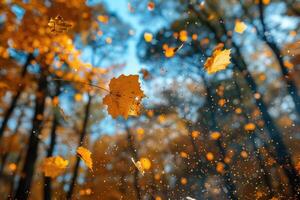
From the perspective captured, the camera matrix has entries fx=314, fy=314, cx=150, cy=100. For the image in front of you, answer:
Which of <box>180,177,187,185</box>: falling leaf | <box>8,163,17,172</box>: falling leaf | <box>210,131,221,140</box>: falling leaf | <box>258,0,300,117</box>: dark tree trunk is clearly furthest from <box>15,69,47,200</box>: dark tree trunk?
<box>180,177,187,185</box>: falling leaf

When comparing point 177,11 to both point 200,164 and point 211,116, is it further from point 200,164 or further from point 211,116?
point 200,164

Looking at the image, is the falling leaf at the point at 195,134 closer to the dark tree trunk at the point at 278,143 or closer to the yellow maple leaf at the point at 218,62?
the dark tree trunk at the point at 278,143

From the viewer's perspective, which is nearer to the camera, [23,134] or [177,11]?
[177,11]

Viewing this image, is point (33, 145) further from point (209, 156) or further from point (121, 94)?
point (121, 94)

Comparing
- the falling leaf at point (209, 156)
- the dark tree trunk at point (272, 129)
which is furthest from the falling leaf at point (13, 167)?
the dark tree trunk at point (272, 129)

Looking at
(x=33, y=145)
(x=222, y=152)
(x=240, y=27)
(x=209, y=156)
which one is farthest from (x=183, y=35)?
(x=33, y=145)

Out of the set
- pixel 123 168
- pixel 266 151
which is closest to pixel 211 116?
pixel 266 151
